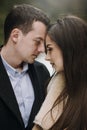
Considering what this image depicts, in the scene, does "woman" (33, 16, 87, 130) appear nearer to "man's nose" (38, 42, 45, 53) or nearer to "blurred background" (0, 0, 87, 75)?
"man's nose" (38, 42, 45, 53)

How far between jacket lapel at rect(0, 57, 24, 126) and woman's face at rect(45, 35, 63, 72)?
49 cm

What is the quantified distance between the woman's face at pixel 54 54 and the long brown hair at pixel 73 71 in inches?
1.1

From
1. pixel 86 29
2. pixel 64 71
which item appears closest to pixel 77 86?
pixel 64 71

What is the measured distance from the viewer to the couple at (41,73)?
2586 millimetres

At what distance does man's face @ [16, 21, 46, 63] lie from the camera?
309cm

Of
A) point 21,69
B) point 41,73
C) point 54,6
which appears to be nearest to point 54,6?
point 54,6

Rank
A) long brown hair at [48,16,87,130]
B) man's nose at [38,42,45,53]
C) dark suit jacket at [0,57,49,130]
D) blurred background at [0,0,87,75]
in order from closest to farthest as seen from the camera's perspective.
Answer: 1. long brown hair at [48,16,87,130]
2. dark suit jacket at [0,57,49,130]
3. man's nose at [38,42,45,53]
4. blurred background at [0,0,87,75]

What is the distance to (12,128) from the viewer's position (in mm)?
3029

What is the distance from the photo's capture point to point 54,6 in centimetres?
917

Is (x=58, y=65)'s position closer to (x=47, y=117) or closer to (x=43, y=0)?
(x=47, y=117)

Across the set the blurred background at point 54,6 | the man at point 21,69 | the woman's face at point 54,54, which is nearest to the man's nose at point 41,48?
the man at point 21,69

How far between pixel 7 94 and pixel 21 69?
0.75 feet

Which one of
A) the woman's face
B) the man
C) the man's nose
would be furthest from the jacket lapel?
the woman's face

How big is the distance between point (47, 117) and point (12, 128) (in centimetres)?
46
